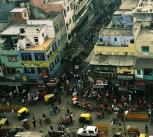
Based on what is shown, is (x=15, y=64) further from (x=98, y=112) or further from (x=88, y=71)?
(x=98, y=112)

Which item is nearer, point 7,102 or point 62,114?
point 62,114

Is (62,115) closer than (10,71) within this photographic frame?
Yes

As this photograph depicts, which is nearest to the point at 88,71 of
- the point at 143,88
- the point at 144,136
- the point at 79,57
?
the point at 79,57

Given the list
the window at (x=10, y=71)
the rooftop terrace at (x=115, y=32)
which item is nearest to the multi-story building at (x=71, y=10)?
Answer: the rooftop terrace at (x=115, y=32)

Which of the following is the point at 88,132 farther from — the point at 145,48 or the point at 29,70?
the point at 29,70

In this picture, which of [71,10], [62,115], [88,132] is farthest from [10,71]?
[88,132]

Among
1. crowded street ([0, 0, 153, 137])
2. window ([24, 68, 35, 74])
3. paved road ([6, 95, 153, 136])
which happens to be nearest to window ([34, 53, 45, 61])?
crowded street ([0, 0, 153, 137])
